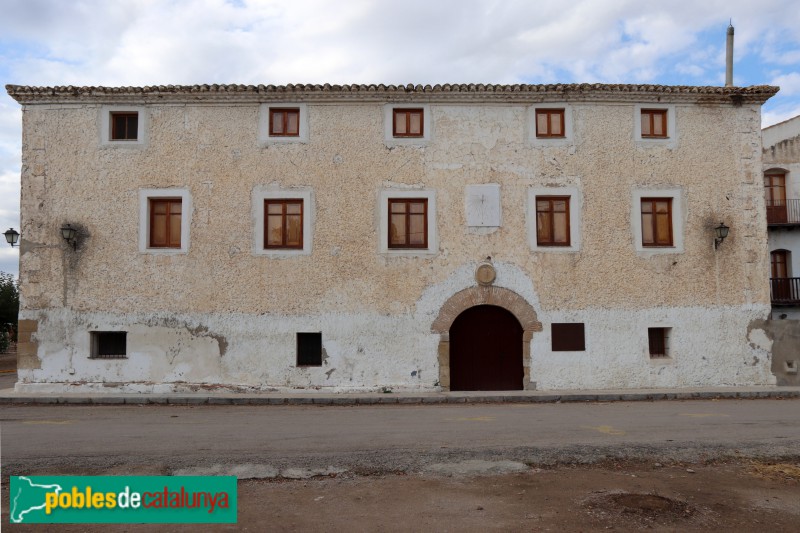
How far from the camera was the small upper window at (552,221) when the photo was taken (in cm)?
1434

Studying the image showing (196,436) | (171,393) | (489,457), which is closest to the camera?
(489,457)

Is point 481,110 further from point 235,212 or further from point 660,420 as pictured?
point 660,420

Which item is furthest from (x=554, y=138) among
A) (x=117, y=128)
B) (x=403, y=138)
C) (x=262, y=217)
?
(x=117, y=128)

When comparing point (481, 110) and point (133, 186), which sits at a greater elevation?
point (481, 110)

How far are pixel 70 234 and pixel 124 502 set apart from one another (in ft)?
33.9

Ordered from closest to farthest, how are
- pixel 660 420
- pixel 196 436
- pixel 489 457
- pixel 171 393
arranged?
pixel 489 457, pixel 196 436, pixel 660 420, pixel 171 393

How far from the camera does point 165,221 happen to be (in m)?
14.4

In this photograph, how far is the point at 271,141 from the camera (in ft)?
47.0

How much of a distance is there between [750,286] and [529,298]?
16.7ft

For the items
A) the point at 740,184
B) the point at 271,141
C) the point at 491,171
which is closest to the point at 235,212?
the point at 271,141

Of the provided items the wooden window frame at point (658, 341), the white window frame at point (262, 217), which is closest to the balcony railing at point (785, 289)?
the wooden window frame at point (658, 341)

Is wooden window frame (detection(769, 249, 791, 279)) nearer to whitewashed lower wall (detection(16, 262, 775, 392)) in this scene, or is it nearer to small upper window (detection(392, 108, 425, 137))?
whitewashed lower wall (detection(16, 262, 775, 392))

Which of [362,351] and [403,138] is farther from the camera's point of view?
[403,138]

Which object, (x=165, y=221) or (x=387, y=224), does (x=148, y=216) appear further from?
(x=387, y=224)
